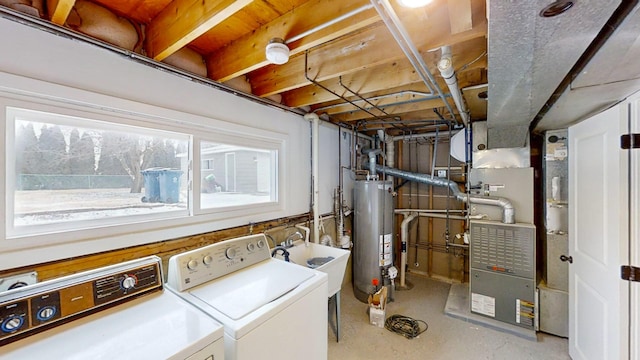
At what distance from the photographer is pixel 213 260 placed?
1.57 metres

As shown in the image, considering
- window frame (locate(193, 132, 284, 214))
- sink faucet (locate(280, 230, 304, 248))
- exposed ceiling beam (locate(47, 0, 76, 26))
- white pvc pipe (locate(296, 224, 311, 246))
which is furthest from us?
white pvc pipe (locate(296, 224, 311, 246))

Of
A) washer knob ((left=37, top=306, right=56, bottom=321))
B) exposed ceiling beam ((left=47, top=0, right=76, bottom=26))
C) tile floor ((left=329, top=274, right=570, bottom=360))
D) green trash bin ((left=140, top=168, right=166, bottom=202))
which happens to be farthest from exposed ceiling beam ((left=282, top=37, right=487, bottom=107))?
tile floor ((left=329, top=274, right=570, bottom=360))

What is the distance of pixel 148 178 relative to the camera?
1.75 m

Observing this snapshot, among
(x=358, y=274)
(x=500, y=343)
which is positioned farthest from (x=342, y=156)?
(x=500, y=343)

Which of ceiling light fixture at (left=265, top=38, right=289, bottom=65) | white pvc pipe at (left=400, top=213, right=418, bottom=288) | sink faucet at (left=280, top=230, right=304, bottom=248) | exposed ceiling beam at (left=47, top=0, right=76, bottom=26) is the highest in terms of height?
exposed ceiling beam at (left=47, top=0, right=76, bottom=26)

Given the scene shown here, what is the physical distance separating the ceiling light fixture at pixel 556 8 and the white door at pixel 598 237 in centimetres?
137

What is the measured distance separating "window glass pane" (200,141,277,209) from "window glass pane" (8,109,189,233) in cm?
18

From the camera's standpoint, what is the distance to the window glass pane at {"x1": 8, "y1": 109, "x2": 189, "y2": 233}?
1.28m

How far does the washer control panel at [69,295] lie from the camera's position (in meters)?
0.94

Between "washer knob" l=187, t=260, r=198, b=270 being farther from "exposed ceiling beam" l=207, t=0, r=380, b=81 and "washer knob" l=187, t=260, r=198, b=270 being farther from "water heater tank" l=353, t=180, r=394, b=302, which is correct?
"water heater tank" l=353, t=180, r=394, b=302

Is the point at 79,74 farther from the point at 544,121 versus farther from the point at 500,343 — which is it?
the point at 500,343

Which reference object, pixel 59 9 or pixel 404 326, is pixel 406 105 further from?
pixel 59 9

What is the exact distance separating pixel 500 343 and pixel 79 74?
12.5ft

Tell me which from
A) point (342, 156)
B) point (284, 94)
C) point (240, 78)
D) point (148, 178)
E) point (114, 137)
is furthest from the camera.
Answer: point (342, 156)
